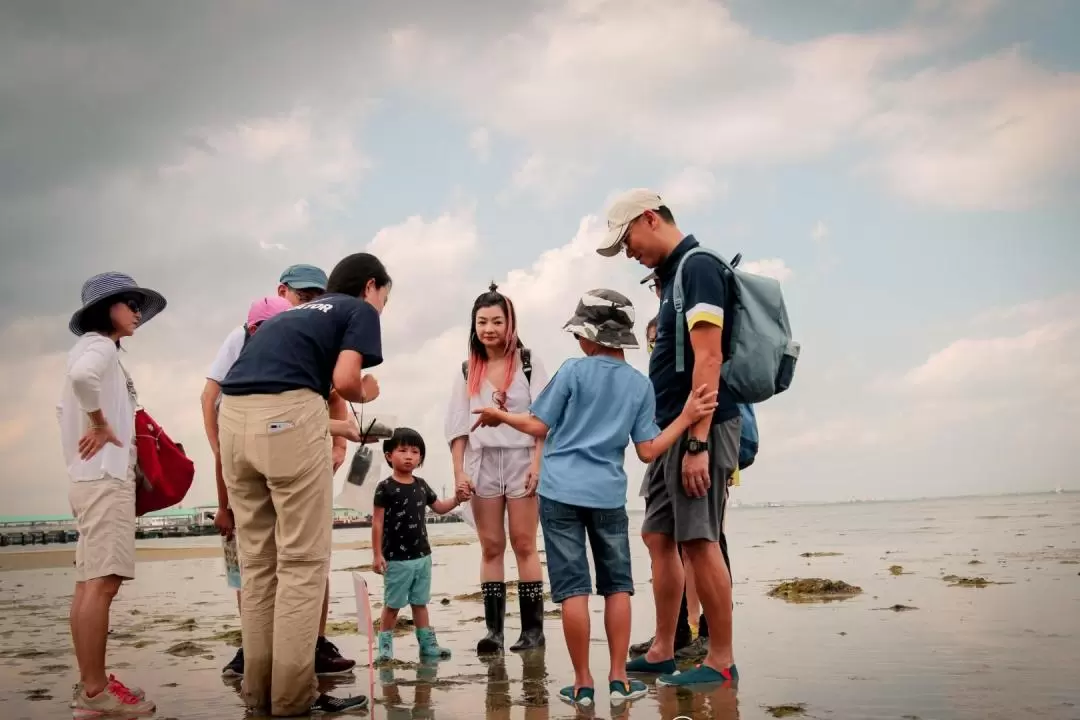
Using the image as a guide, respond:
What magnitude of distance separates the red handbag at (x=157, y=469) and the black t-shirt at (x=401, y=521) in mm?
1281

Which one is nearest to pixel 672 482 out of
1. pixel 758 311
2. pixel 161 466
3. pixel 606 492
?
pixel 606 492

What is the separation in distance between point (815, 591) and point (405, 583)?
374 cm

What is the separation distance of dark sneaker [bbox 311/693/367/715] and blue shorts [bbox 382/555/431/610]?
61.6 inches

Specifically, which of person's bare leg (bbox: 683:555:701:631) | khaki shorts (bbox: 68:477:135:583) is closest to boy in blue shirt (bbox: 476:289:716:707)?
person's bare leg (bbox: 683:555:701:631)

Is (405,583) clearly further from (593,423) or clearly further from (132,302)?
(132,302)

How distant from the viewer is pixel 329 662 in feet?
15.8

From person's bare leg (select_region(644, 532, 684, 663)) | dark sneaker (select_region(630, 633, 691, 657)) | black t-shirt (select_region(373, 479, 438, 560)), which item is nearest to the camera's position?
person's bare leg (select_region(644, 532, 684, 663))

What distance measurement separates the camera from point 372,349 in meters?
3.74

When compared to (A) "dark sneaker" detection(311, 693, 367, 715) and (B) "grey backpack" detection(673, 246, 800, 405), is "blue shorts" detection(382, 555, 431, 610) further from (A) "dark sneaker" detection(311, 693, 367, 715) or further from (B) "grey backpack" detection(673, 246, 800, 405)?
(B) "grey backpack" detection(673, 246, 800, 405)

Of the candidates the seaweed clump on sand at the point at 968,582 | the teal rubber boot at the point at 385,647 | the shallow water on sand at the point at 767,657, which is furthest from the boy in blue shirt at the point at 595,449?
the seaweed clump on sand at the point at 968,582

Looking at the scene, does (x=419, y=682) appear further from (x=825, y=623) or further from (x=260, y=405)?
(x=825, y=623)

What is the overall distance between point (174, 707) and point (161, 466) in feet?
4.05

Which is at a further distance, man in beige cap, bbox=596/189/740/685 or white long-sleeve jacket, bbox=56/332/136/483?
white long-sleeve jacket, bbox=56/332/136/483

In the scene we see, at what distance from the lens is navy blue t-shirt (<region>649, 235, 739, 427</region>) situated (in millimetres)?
4020
